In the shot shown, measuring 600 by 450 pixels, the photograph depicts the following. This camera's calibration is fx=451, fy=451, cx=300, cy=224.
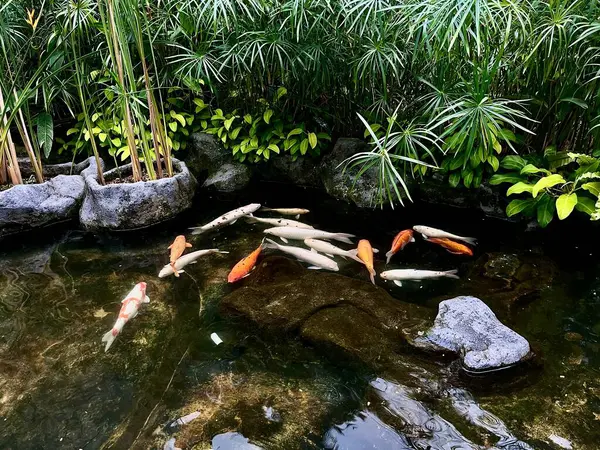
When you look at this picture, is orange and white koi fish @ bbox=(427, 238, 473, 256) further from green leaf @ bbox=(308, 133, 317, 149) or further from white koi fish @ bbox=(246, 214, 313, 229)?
green leaf @ bbox=(308, 133, 317, 149)

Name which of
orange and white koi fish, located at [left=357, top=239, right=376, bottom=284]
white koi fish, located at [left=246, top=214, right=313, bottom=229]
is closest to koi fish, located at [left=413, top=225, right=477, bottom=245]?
orange and white koi fish, located at [left=357, top=239, right=376, bottom=284]

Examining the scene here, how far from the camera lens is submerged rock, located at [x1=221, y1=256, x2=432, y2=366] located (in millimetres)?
2656

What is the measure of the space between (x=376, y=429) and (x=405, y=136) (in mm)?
2162

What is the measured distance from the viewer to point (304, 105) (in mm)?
4730

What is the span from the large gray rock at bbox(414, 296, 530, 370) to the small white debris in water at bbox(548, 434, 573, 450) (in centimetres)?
42

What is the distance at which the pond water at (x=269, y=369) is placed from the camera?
2.14 meters

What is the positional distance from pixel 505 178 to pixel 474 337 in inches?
66.9

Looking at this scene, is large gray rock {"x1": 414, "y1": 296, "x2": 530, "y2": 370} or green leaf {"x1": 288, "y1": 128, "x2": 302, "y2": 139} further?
green leaf {"x1": 288, "y1": 128, "x2": 302, "y2": 139}

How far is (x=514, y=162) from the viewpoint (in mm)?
3693

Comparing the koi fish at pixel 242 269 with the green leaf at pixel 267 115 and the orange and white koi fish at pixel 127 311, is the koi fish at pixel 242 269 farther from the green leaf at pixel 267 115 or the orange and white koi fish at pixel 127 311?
the green leaf at pixel 267 115

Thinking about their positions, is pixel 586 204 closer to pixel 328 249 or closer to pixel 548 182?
pixel 548 182

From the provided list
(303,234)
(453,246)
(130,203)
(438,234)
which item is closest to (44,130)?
(130,203)

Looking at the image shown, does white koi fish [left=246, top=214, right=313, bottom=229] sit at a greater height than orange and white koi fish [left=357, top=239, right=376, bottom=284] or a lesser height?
greater

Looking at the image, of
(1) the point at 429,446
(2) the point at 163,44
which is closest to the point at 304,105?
(2) the point at 163,44
